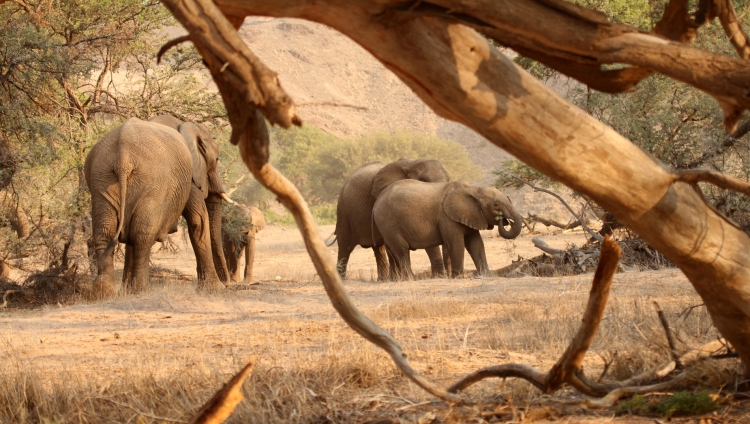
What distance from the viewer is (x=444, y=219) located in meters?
15.0

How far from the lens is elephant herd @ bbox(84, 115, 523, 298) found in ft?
36.4

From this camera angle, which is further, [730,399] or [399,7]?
[730,399]

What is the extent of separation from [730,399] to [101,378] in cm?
362

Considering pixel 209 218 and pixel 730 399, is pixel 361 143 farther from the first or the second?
pixel 730 399

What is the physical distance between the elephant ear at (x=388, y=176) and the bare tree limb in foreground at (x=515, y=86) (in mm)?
13342

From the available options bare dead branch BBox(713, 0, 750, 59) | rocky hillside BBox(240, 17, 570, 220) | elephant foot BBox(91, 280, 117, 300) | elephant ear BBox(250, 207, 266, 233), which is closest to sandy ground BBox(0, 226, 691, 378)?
elephant foot BBox(91, 280, 117, 300)

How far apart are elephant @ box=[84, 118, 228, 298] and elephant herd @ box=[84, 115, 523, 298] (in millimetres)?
13

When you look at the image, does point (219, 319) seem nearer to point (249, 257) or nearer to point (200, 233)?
point (200, 233)

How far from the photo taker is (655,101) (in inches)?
564

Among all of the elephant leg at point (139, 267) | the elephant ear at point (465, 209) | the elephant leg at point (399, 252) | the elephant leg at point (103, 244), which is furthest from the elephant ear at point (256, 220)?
the elephant leg at point (103, 244)

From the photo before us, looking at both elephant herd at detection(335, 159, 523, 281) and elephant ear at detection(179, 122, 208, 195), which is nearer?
elephant ear at detection(179, 122, 208, 195)

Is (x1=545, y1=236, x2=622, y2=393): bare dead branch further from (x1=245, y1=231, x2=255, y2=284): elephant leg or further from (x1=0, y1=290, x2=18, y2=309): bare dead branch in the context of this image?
(x1=245, y1=231, x2=255, y2=284): elephant leg

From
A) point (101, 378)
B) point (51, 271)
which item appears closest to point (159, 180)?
point (51, 271)

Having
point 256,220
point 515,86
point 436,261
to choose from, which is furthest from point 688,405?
point 256,220
